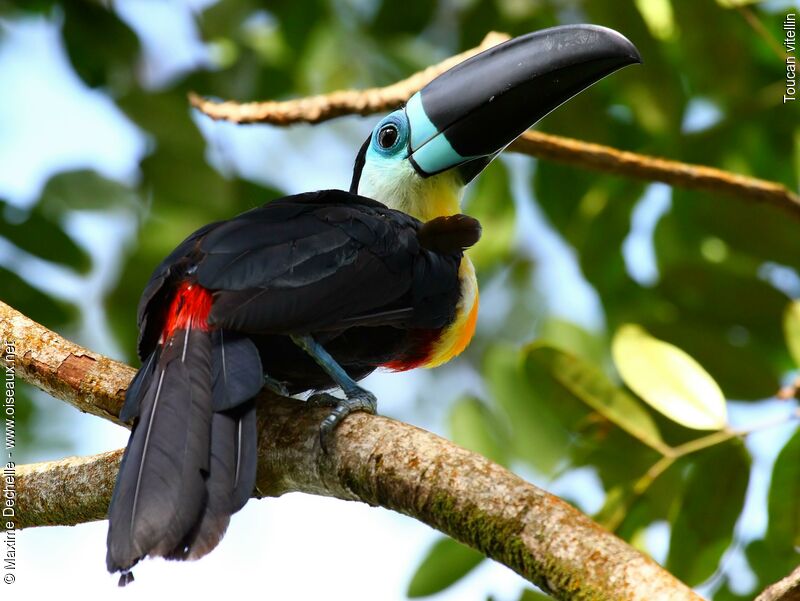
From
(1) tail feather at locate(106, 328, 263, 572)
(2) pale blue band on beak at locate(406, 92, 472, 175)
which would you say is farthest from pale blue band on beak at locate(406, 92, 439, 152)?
(1) tail feather at locate(106, 328, 263, 572)

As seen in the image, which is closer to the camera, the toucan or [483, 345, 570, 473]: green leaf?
the toucan

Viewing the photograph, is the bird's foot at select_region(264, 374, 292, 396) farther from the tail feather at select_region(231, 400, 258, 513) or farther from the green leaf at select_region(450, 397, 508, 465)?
the green leaf at select_region(450, 397, 508, 465)

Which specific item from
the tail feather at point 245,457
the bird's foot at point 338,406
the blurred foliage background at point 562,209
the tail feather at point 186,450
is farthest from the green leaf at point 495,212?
the tail feather at point 245,457

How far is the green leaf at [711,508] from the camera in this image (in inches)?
106

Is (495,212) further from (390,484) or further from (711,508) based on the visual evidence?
(390,484)

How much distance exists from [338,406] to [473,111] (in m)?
1.19

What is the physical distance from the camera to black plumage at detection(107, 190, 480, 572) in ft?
6.21

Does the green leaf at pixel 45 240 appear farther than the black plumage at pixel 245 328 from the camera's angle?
Yes

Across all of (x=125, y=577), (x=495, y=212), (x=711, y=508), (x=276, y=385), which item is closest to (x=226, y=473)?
(x=125, y=577)

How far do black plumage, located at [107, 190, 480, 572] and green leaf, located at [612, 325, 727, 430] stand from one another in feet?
1.57

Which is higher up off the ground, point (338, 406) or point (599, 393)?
point (599, 393)

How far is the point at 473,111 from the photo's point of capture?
10.00 feet

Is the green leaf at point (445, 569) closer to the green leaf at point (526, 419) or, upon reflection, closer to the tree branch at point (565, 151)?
the green leaf at point (526, 419)

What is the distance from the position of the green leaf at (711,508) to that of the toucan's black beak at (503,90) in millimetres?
1020
